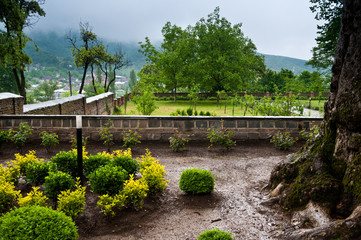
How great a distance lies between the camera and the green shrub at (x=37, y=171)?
3.78m

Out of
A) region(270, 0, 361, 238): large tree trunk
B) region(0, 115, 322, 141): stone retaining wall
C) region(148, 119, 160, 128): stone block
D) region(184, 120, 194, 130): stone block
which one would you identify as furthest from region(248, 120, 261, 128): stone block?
region(270, 0, 361, 238): large tree trunk

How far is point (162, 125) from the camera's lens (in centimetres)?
704

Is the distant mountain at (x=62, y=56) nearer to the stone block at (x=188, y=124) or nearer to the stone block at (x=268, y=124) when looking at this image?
the stone block at (x=188, y=124)

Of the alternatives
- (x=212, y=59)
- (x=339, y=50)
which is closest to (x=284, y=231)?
(x=339, y=50)

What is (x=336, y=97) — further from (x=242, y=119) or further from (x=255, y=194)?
(x=242, y=119)

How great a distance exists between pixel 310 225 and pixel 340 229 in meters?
0.47

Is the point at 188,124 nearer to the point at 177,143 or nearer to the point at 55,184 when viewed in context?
the point at 177,143

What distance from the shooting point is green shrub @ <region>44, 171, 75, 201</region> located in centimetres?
332

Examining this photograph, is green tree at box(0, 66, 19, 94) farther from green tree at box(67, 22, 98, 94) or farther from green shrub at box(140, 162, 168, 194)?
green shrub at box(140, 162, 168, 194)

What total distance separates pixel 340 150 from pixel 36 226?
10.9 feet

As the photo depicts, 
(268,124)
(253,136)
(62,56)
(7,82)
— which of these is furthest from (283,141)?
(62,56)

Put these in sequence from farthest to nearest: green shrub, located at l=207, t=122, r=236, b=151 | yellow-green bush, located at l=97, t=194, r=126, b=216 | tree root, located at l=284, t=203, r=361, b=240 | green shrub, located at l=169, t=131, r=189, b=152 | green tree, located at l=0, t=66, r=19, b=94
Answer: green tree, located at l=0, t=66, r=19, b=94, green shrub, located at l=207, t=122, r=236, b=151, green shrub, located at l=169, t=131, r=189, b=152, yellow-green bush, located at l=97, t=194, r=126, b=216, tree root, located at l=284, t=203, r=361, b=240

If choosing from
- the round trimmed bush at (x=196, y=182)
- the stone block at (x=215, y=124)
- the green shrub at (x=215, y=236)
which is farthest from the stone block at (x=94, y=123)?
the green shrub at (x=215, y=236)

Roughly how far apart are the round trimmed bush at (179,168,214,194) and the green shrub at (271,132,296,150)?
324 centimetres
